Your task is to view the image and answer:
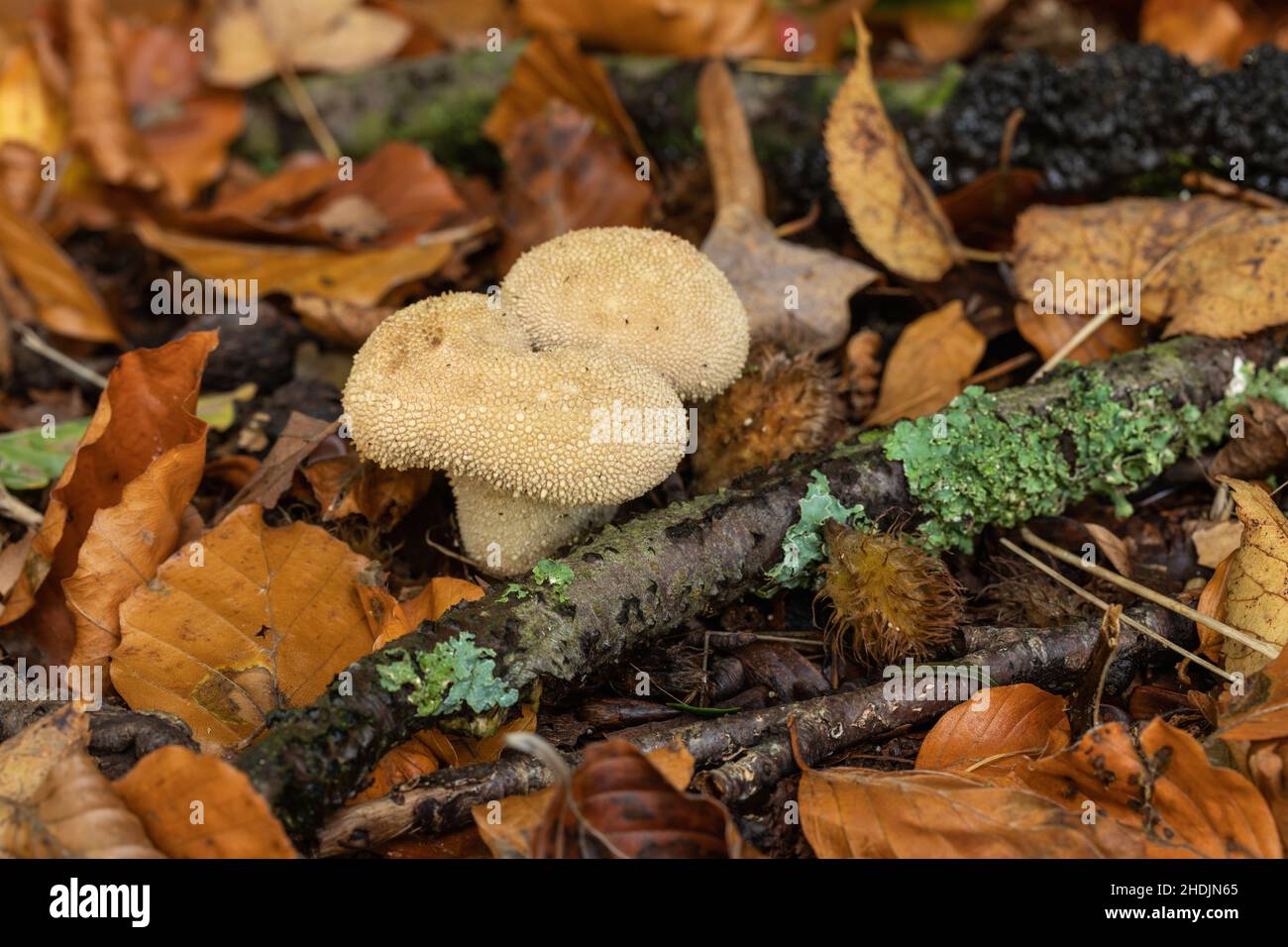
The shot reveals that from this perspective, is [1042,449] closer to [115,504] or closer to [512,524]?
[512,524]

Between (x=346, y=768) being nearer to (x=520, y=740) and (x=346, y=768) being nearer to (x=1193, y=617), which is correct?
(x=520, y=740)

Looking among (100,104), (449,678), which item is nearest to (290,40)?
(100,104)

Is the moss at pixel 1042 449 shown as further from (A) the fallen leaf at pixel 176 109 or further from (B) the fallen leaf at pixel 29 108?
(B) the fallen leaf at pixel 29 108

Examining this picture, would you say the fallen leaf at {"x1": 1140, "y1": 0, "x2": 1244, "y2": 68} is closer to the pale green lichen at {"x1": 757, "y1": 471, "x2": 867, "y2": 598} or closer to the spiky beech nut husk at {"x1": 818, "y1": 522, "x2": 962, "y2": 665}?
the pale green lichen at {"x1": 757, "y1": 471, "x2": 867, "y2": 598}

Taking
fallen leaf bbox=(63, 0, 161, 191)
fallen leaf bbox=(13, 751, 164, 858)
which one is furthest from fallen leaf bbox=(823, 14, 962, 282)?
fallen leaf bbox=(63, 0, 161, 191)

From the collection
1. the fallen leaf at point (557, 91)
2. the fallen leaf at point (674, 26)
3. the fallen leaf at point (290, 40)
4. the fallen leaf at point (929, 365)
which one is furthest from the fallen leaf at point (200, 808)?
the fallen leaf at point (290, 40)

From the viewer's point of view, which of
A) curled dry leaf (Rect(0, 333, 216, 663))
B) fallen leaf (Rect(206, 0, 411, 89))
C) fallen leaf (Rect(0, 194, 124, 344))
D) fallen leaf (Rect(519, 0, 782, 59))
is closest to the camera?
curled dry leaf (Rect(0, 333, 216, 663))
